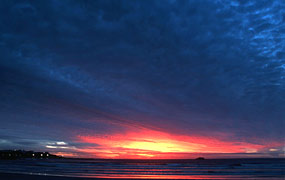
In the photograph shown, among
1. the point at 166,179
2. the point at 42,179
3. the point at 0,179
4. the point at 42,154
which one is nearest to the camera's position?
the point at 0,179

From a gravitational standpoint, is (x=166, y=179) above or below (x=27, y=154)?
above

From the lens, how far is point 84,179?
86.2 feet

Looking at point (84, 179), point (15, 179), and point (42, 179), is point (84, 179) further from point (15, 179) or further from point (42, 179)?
point (15, 179)

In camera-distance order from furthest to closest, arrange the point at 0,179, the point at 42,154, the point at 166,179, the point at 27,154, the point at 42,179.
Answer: the point at 42,154, the point at 27,154, the point at 166,179, the point at 42,179, the point at 0,179

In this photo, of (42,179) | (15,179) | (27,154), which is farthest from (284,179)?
(27,154)

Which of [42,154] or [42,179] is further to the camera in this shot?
[42,154]

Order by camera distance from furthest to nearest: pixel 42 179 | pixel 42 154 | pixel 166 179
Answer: pixel 42 154
pixel 166 179
pixel 42 179

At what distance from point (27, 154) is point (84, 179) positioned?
14952cm

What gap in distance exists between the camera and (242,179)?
1114 inches

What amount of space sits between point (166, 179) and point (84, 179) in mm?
11020

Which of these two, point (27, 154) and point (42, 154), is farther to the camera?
point (42, 154)

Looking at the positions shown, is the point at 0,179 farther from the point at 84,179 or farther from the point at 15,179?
the point at 84,179

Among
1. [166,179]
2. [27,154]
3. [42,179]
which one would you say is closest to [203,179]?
[166,179]

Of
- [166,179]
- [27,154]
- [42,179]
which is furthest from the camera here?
[27,154]
